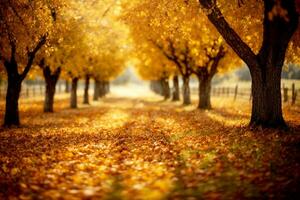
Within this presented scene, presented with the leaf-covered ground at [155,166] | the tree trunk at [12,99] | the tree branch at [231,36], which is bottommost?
the leaf-covered ground at [155,166]

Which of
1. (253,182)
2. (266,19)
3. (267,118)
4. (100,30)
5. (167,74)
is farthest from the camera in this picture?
(167,74)

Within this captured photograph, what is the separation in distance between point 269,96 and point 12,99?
1216 cm

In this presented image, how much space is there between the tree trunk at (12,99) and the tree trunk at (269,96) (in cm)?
1123

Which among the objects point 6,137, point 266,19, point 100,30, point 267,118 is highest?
point 100,30

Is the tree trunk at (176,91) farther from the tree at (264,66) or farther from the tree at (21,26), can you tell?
the tree at (264,66)

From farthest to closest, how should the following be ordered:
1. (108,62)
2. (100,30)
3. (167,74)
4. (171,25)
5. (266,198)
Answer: (167,74) < (108,62) < (100,30) < (171,25) < (266,198)

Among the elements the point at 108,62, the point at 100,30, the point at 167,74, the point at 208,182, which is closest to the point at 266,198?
the point at 208,182

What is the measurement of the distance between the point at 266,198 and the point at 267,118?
7306mm

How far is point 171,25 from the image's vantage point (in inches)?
716

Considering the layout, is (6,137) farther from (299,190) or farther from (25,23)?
(299,190)

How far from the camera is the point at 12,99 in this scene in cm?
1934

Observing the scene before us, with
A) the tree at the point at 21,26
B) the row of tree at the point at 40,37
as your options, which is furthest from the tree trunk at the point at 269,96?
the tree at the point at 21,26

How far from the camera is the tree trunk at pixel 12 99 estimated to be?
19.0 m

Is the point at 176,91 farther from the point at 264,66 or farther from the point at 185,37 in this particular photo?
the point at 264,66
